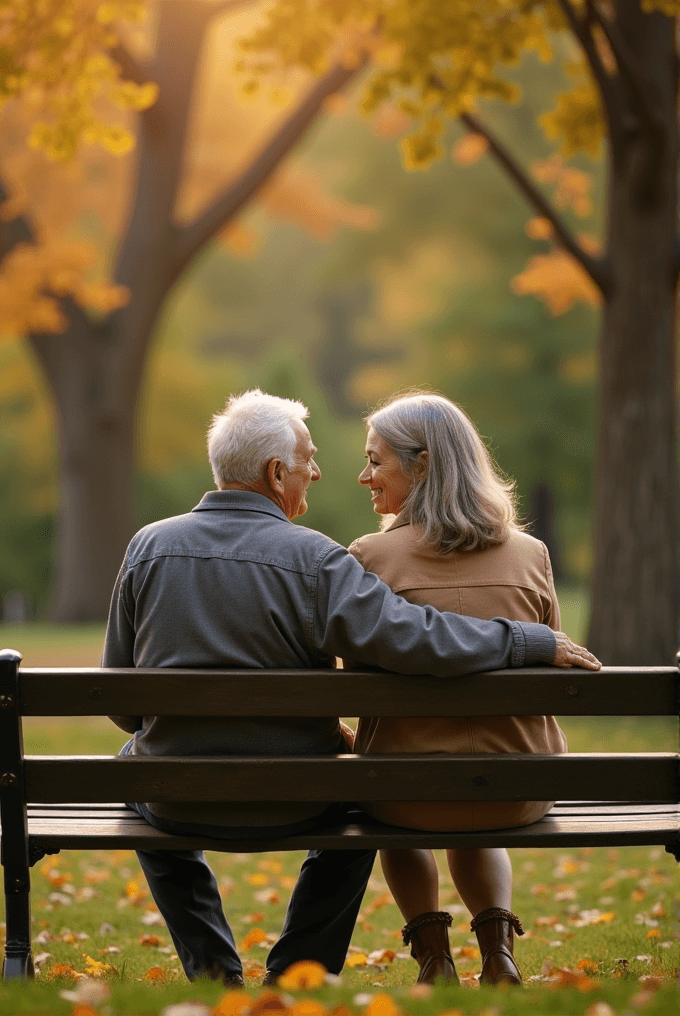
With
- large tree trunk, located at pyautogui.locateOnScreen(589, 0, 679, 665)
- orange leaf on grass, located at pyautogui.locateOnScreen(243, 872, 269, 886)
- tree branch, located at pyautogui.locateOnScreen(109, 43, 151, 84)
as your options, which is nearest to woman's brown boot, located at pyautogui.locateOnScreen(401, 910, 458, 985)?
orange leaf on grass, located at pyautogui.locateOnScreen(243, 872, 269, 886)

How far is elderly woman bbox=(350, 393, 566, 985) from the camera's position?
3.10 meters

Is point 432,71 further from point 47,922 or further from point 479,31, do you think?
point 47,922

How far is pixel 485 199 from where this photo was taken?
21516 mm

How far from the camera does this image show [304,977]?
274cm

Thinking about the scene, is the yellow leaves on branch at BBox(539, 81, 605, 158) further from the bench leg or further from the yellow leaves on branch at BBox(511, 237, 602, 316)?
the bench leg

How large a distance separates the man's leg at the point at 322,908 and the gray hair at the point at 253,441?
41.9 inches

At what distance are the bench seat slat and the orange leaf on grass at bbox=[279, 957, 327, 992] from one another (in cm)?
36

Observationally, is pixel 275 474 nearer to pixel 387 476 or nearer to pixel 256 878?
pixel 387 476

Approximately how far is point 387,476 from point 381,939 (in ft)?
6.51

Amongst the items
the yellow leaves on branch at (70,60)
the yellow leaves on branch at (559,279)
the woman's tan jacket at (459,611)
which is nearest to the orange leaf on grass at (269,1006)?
the woman's tan jacket at (459,611)

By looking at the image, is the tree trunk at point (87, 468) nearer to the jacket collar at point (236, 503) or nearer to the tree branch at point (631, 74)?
the tree branch at point (631, 74)

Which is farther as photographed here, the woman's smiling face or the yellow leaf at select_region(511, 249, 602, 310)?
the yellow leaf at select_region(511, 249, 602, 310)

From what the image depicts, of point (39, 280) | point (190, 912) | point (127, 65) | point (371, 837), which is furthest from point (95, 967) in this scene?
point (127, 65)

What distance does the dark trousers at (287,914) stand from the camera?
3246 millimetres
